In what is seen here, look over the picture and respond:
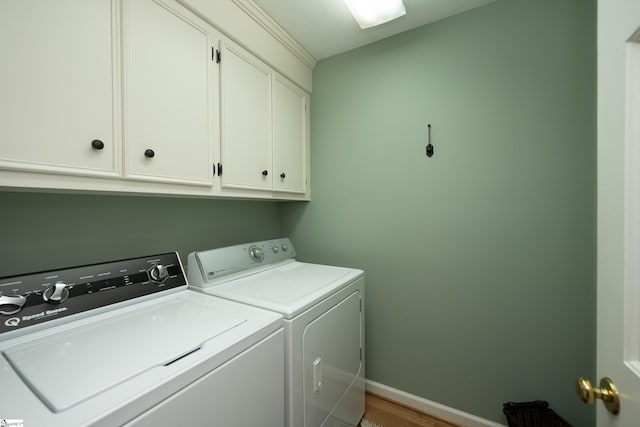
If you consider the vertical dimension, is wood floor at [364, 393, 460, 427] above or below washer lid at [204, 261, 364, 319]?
below

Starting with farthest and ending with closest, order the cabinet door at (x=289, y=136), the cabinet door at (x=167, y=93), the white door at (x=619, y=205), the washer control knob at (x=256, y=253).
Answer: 1. the cabinet door at (x=289, y=136)
2. the washer control knob at (x=256, y=253)
3. the cabinet door at (x=167, y=93)
4. the white door at (x=619, y=205)

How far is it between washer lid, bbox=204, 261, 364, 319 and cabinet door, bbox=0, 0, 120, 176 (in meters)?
0.71

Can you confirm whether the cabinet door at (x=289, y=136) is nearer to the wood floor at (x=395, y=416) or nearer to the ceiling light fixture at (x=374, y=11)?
the ceiling light fixture at (x=374, y=11)

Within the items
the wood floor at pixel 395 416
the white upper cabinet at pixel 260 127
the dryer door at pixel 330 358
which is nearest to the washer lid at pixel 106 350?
the dryer door at pixel 330 358

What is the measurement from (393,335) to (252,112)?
69.9 inches

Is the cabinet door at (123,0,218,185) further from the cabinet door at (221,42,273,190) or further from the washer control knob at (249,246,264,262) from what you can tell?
the washer control knob at (249,246,264,262)

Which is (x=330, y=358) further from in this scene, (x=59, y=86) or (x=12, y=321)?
(x=59, y=86)

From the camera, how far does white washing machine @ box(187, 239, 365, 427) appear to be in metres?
1.00

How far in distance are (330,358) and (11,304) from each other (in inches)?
47.1

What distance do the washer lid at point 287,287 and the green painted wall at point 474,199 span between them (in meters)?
0.47

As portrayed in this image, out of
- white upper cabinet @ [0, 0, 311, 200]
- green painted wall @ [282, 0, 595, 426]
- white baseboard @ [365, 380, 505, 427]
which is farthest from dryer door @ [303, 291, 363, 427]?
white upper cabinet @ [0, 0, 311, 200]

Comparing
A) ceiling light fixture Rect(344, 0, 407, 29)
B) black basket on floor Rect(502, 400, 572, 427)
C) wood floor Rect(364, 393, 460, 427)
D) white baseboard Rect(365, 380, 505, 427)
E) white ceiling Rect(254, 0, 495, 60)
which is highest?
white ceiling Rect(254, 0, 495, 60)

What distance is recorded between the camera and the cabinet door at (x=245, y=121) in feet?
4.45

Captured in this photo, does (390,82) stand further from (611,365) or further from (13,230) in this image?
(13,230)
